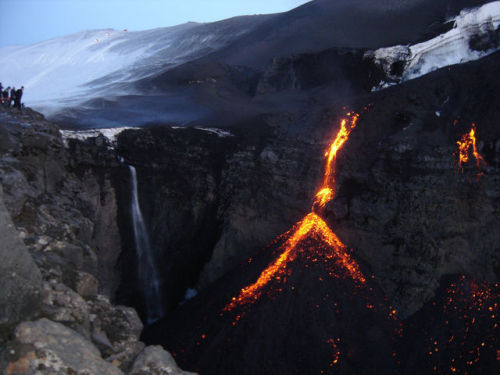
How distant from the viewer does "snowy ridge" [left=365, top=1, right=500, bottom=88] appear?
819 inches

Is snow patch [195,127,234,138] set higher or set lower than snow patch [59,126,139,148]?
lower

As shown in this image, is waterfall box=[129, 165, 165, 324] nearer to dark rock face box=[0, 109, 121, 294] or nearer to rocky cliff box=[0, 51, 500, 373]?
rocky cliff box=[0, 51, 500, 373]

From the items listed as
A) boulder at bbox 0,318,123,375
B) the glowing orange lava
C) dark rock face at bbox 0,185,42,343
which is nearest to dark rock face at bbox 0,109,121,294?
dark rock face at bbox 0,185,42,343

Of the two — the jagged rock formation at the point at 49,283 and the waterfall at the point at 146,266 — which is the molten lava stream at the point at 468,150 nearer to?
the waterfall at the point at 146,266

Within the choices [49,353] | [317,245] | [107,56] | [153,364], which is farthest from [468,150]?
[107,56]

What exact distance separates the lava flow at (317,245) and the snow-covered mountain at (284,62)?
23.5 ft

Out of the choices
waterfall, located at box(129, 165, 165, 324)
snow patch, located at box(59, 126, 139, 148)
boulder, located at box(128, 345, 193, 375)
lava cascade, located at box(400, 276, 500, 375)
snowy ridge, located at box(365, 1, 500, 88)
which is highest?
snowy ridge, located at box(365, 1, 500, 88)

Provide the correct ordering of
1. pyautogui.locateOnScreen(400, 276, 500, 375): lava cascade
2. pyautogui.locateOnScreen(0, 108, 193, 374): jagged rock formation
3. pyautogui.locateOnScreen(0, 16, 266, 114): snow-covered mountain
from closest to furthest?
1. pyautogui.locateOnScreen(0, 108, 193, 374): jagged rock formation
2. pyautogui.locateOnScreen(400, 276, 500, 375): lava cascade
3. pyautogui.locateOnScreen(0, 16, 266, 114): snow-covered mountain

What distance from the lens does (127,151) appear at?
56.9ft

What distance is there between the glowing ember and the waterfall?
1325cm

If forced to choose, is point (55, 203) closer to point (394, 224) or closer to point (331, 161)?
point (331, 161)

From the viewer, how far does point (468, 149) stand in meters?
14.7

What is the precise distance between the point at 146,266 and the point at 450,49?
2002 cm

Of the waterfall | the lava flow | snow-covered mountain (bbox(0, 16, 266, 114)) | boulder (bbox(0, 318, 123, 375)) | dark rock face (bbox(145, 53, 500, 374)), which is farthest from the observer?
snow-covered mountain (bbox(0, 16, 266, 114))
